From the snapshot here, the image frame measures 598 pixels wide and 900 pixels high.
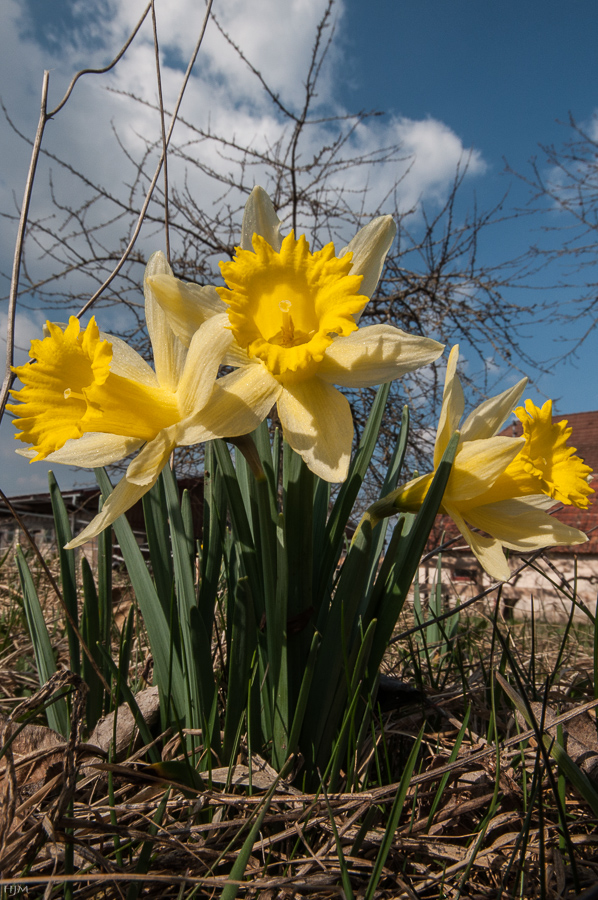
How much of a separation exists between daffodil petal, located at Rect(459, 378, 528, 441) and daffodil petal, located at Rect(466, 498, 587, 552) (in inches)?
5.8

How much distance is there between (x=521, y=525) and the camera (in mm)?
1035

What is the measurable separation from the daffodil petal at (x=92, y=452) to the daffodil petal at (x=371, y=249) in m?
0.51

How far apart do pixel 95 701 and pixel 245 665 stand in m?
0.41

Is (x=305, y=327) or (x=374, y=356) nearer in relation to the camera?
(x=374, y=356)

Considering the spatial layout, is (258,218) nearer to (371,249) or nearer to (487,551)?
(371,249)

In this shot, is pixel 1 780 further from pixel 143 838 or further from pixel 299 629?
pixel 299 629

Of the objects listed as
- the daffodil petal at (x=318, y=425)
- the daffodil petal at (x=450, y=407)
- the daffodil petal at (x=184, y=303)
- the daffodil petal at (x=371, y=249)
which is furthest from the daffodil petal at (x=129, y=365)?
the daffodil petal at (x=450, y=407)

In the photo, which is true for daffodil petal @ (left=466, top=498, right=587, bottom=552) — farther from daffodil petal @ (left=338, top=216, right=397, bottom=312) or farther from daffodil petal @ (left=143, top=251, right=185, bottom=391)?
daffodil petal @ (left=143, top=251, right=185, bottom=391)

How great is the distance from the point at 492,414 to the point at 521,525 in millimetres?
235

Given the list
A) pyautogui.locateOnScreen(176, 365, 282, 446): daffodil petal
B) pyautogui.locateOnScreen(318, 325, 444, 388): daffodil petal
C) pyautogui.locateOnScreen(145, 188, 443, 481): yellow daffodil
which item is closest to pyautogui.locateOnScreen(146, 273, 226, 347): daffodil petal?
pyautogui.locateOnScreen(145, 188, 443, 481): yellow daffodil

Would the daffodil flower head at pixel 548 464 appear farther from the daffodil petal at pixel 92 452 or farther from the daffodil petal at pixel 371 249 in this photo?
the daffodil petal at pixel 92 452

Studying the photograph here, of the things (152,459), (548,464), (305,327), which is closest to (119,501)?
(152,459)

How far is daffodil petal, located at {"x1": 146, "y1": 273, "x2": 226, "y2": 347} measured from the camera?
2.89 ft

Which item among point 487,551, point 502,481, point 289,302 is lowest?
point 487,551
